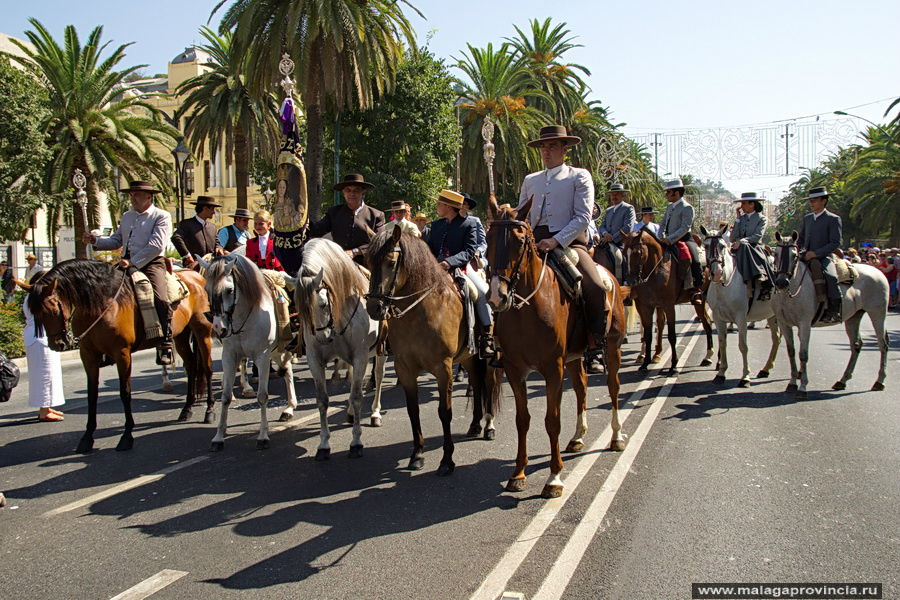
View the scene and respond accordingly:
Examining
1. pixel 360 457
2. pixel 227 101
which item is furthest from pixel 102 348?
pixel 227 101

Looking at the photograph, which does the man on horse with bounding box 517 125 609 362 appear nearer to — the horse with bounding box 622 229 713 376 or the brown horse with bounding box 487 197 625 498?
the brown horse with bounding box 487 197 625 498

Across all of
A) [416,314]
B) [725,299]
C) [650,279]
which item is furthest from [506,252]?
[650,279]

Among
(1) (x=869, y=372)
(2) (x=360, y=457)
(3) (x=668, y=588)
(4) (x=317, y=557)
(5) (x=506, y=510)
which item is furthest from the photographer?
(1) (x=869, y=372)

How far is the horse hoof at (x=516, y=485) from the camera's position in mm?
5738

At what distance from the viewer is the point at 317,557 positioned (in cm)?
455

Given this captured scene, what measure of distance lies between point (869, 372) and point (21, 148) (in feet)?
89.0

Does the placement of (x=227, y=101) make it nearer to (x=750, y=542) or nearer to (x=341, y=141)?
(x=341, y=141)

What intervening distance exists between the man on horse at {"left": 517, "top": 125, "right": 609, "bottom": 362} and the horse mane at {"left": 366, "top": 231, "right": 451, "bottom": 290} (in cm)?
104

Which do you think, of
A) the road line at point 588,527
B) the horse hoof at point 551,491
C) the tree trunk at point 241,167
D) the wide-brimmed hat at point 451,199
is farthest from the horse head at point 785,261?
the tree trunk at point 241,167

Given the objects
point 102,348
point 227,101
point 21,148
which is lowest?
point 102,348

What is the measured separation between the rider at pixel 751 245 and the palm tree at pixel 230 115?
20.2m

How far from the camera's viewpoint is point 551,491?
560 cm

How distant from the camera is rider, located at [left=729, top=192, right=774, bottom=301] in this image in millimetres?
10766

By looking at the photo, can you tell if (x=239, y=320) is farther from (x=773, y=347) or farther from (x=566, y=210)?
(x=773, y=347)
